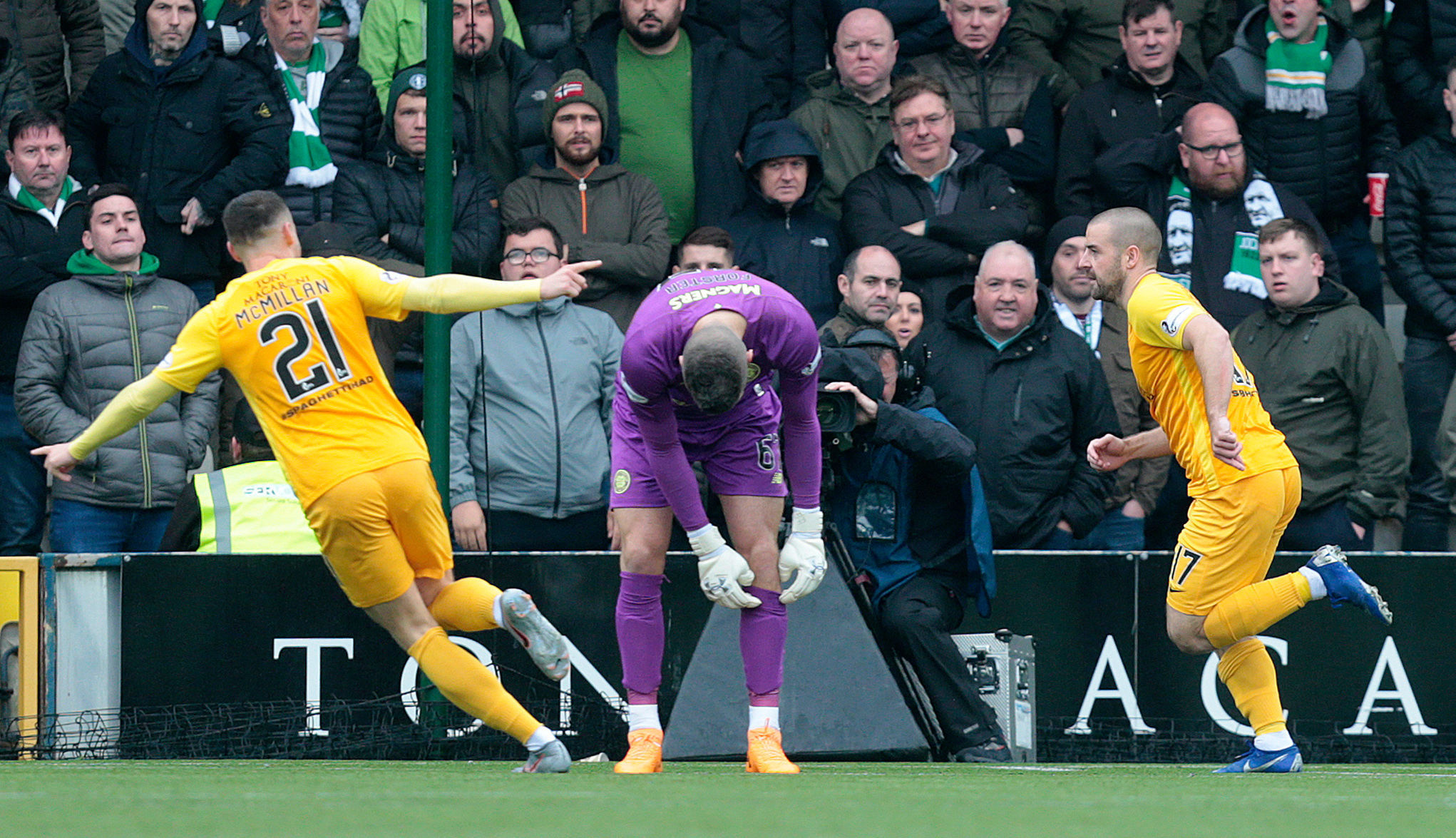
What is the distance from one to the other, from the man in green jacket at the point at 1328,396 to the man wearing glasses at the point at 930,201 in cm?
139

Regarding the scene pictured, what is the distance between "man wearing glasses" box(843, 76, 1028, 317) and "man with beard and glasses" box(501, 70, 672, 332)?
1027 millimetres

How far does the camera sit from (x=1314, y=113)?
9.23 m

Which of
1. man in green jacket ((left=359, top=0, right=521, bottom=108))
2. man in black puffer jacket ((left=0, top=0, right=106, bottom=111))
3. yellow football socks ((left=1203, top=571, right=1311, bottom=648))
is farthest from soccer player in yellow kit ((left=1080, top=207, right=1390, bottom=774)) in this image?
man in black puffer jacket ((left=0, top=0, right=106, bottom=111))

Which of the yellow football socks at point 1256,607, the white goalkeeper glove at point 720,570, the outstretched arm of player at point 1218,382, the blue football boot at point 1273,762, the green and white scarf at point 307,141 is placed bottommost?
the blue football boot at point 1273,762

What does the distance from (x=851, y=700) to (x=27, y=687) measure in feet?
10.9

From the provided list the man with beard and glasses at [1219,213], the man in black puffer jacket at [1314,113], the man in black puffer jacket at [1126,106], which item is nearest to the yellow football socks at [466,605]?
the man with beard and glasses at [1219,213]

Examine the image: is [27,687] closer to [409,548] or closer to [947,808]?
[409,548]

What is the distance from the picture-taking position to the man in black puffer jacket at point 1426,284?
8867mm

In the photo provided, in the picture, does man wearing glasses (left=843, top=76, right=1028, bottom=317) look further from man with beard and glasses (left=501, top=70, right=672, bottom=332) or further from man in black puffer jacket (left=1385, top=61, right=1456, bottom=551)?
man in black puffer jacket (left=1385, top=61, right=1456, bottom=551)

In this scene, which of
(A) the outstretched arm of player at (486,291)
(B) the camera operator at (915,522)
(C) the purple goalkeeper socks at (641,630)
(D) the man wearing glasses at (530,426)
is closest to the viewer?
(A) the outstretched arm of player at (486,291)

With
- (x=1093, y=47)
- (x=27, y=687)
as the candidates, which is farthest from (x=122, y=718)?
(x=1093, y=47)

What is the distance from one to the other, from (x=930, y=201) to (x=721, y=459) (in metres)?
3.26

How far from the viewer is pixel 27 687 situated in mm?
7383

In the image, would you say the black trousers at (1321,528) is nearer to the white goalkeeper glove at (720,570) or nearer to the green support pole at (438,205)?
the white goalkeeper glove at (720,570)
